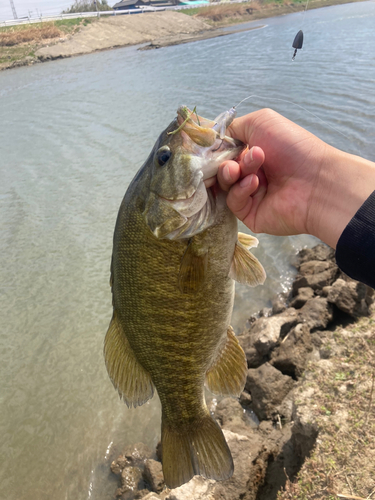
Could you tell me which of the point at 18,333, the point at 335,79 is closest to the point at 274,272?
the point at 18,333

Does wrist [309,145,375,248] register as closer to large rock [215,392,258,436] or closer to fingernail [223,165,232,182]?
fingernail [223,165,232,182]

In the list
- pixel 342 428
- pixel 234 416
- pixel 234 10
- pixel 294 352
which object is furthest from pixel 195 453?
pixel 234 10

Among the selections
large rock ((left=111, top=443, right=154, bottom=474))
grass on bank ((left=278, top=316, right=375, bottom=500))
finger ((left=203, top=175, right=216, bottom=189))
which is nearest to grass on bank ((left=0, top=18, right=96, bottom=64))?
large rock ((left=111, top=443, right=154, bottom=474))

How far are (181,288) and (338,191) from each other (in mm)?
1038

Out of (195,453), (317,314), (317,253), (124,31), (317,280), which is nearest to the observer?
(195,453)

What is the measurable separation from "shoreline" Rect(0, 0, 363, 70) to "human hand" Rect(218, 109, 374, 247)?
34996 mm

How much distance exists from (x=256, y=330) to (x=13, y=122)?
15.5 metres

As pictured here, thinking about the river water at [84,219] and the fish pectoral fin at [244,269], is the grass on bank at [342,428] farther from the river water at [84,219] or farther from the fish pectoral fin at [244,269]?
the river water at [84,219]

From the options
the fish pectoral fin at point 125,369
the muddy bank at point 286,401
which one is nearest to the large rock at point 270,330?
the muddy bank at point 286,401

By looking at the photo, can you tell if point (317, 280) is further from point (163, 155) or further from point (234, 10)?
point (234, 10)

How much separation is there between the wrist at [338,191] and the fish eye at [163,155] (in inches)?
35.5

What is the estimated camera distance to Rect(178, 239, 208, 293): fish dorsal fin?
189cm

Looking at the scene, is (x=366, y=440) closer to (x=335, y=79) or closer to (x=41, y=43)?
(x=335, y=79)

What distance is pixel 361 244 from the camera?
67.9 inches
